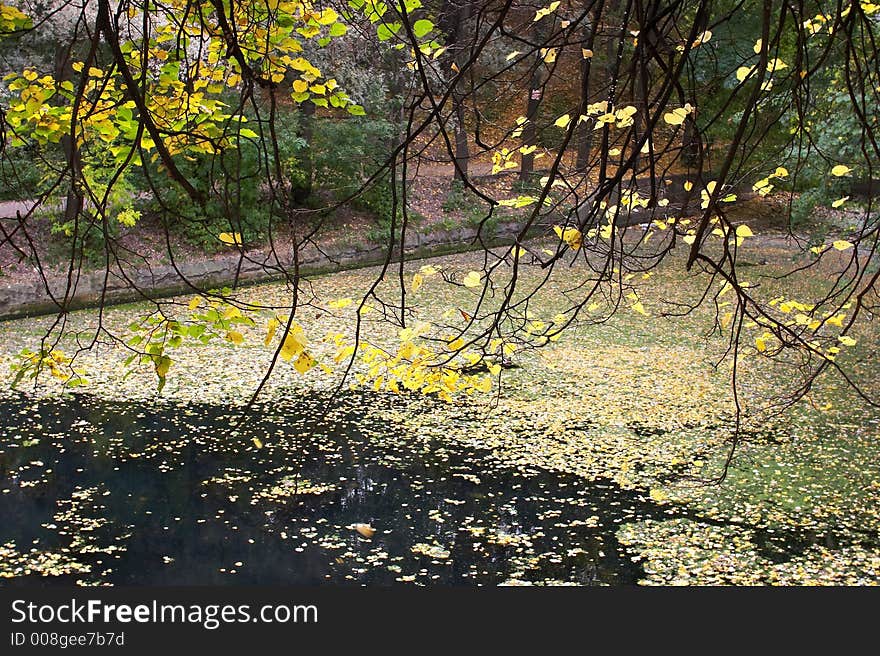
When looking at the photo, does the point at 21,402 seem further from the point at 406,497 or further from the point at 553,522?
the point at 553,522

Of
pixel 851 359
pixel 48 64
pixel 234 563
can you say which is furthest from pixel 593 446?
pixel 48 64

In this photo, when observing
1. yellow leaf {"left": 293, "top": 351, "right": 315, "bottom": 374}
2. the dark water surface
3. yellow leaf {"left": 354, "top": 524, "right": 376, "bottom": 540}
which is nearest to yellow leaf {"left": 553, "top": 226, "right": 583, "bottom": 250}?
yellow leaf {"left": 293, "top": 351, "right": 315, "bottom": 374}

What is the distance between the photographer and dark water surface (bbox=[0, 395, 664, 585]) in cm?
346

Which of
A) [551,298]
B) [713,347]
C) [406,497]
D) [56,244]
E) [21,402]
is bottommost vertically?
[406,497]

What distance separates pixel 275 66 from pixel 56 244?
6630 millimetres

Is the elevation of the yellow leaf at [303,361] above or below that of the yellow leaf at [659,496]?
below

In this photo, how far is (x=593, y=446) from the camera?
4633mm

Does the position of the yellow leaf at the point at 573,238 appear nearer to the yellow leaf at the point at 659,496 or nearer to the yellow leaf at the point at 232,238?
the yellow leaf at the point at 232,238

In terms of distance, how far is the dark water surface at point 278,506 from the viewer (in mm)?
3463

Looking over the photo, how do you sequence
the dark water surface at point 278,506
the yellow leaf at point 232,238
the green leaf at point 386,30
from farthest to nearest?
the dark water surface at point 278,506, the green leaf at point 386,30, the yellow leaf at point 232,238

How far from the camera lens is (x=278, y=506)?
3963mm

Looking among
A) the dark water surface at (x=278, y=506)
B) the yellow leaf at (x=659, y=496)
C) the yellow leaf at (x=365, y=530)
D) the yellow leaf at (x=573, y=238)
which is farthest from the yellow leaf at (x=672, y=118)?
the yellow leaf at (x=659, y=496)

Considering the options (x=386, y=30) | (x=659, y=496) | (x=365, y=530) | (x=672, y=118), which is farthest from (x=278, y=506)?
(x=672, y=118)

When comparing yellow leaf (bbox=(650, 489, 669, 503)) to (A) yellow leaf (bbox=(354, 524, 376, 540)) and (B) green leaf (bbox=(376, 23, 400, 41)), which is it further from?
(B) green leaf (bbox=(376, 23, 400, 41))
